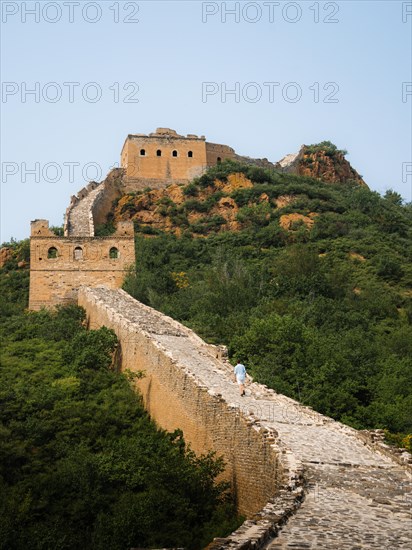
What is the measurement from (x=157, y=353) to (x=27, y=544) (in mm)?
8540

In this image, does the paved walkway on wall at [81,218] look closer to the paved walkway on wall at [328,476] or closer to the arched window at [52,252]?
the arched window at [52,252]

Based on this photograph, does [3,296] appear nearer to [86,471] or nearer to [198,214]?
[198,214]

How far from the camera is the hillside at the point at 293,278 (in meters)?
23.8

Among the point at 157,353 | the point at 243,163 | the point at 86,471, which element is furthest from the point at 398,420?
the point at 243,163

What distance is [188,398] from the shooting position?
62.5 feet

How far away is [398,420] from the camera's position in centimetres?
2138

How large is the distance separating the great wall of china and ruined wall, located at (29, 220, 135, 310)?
10.3 feet

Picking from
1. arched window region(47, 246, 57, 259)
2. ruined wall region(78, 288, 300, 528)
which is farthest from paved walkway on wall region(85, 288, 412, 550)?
arched window region(47, 246, 57, 259)

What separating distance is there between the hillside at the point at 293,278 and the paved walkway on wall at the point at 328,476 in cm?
244

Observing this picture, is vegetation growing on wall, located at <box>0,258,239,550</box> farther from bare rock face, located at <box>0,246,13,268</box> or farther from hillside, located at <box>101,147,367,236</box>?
hillside, located at <box>101,147,367,236</box>

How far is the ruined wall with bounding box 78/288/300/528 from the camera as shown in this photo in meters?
14.6

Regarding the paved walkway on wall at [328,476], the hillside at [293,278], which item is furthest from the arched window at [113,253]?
the paved walkway on wall at [328,476]

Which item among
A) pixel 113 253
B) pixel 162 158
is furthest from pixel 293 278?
pixel 162 158

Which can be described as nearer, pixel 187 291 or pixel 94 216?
pixel 187 291
